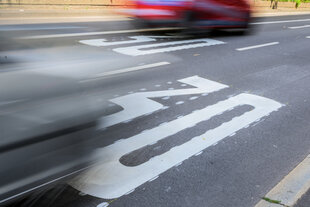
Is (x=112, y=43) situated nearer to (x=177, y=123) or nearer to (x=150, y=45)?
(x=150, y=45)

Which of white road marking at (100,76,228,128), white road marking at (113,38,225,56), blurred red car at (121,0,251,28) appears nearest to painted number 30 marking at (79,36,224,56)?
white road marking at (113,38,225,56)

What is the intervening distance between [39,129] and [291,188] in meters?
2.21

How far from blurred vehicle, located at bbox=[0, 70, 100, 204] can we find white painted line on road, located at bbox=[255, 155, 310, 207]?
159cm

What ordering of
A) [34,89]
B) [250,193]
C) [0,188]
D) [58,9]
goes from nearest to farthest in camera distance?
[0,188], [34,89], [250,193], [58,9]

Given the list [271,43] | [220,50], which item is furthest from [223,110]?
[271,43]

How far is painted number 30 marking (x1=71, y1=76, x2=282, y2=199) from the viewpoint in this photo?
3.08m

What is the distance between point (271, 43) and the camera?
1084cm

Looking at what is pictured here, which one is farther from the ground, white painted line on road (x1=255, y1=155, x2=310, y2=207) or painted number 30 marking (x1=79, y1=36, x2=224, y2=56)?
painted number 30 marking (x1=79, y1=36, x2=224, y2=56)

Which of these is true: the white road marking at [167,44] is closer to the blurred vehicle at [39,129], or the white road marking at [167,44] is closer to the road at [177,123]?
the road at [177,123]

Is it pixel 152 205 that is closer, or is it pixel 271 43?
pixel 152 205

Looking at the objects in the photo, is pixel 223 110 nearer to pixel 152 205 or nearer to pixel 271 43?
pixel 152 205

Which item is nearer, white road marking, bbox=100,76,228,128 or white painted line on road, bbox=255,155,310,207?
white painted line on road, bbox=255,155,310,207

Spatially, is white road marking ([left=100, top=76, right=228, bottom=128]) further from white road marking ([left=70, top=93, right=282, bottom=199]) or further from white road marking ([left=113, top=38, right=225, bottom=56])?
white road marking ([left=113, top=38, right=225, bottom=56])

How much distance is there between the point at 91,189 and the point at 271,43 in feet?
30.4
